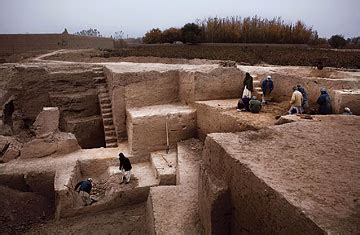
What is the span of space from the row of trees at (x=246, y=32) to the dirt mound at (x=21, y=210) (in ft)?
63.8

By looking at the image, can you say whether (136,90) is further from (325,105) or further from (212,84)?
(325,105)

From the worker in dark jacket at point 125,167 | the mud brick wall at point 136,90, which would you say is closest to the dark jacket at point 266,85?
the mud brick wall at point 136,90

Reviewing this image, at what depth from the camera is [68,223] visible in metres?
6.54

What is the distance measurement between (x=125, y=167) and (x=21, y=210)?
246 centimetres

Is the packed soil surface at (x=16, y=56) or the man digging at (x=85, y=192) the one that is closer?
the man digging at (x=85, y=192)

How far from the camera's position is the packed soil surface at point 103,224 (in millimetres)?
6215

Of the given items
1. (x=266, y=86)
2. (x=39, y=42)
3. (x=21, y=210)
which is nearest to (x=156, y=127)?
(x=266, y=86)

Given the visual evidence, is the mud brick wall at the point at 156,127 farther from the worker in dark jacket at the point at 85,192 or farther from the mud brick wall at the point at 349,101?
the mud brick wall at the point at 349,101

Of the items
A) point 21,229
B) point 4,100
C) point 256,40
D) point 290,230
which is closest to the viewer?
point 290,230

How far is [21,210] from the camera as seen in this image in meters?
6.82

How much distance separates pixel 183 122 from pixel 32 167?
409cm

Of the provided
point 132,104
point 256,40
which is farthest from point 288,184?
point 256,40

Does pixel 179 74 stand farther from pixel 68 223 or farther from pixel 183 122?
pixel 68 223

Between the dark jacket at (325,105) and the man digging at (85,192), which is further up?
the dark jacket at (325,105)
